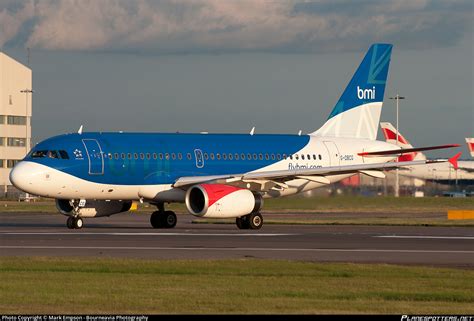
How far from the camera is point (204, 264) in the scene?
26281mm

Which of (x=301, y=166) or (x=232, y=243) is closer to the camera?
(x=232, y=243)

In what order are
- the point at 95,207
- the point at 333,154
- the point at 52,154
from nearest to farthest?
the point at 52,154 < the point at 95,207 < the point at 333,154

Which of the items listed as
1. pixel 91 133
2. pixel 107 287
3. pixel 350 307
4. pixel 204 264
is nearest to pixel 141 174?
pixel 91 133

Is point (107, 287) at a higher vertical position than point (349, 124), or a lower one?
lower

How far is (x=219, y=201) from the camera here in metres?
43.4

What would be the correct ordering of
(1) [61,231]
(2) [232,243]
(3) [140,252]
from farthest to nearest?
(1) [61,231], (2) [232,243], (3) [140,252]

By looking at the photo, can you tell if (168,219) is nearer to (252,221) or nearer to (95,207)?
(95,207)

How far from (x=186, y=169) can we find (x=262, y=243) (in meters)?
12.5

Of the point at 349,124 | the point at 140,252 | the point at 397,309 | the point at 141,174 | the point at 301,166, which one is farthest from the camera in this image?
the point at 349,124

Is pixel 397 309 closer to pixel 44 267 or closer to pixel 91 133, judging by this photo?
pixel 44 267

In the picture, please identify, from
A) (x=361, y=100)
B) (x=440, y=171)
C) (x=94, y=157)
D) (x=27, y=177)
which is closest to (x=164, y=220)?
(x=94, y=157)

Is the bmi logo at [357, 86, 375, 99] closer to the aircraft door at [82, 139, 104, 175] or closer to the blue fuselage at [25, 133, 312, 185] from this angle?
the blue fuselage at [25, 133, 312, 185]

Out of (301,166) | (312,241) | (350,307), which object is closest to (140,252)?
(312,241)

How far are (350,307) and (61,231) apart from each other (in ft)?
80.8
